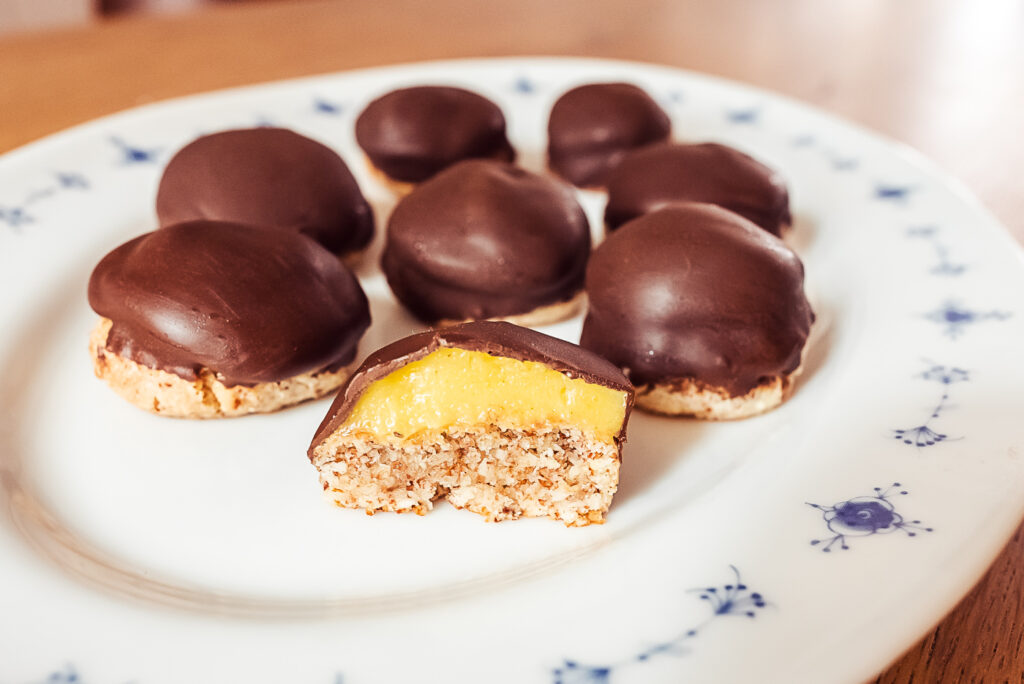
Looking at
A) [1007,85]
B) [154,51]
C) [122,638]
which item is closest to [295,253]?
[122,638]

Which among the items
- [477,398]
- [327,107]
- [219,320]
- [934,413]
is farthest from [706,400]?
[327,107]

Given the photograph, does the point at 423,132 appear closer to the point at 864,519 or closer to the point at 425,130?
the point at 425,130

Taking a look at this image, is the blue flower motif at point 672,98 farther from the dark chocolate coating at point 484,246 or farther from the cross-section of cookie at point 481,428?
the cross-section of cookie at point 481,428

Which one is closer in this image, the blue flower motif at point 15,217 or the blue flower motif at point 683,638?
the blue flower motif at point 683,638

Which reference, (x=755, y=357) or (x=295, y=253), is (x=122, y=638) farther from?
(x=755, y=357)

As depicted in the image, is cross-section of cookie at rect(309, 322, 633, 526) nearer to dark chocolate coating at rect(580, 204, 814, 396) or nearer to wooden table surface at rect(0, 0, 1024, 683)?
dark chocolate coating at rect(580, 204, 814, 396)

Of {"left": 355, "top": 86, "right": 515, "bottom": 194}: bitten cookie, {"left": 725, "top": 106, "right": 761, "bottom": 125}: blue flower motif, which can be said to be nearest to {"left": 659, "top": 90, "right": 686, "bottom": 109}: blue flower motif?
{"left": 725, "top": 106, "right": 761, "bottom": 125}: blue flower motif

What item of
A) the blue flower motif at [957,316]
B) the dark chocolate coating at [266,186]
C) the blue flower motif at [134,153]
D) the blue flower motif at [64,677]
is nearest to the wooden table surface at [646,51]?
the blue flower motif at [134,153]

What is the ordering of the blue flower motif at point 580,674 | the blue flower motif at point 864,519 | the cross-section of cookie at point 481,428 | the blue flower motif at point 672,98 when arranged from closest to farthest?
the blue flower motif at point 580,674
the blue flower motif at point 864,519
the cross-section of cookie at point 481,428
the blue flower motif at point 672,98
